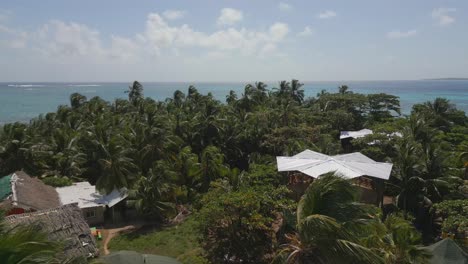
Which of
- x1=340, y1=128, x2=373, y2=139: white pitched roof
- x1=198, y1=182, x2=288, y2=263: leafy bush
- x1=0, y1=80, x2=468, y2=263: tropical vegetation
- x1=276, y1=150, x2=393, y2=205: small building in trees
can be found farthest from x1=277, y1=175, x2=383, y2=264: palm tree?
x1=340, y1=128, x2=373, y2=139: white pitched roof

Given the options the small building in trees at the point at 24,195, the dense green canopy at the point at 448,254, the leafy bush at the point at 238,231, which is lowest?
the small building in trees at the point at 24,195

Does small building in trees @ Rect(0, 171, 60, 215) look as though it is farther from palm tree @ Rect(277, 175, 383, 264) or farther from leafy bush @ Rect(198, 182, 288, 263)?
palm tree @ Rect(277, 175, 383, 264)

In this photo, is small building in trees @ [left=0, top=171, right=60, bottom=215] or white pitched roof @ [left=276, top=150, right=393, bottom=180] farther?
small building in trees @ [left=0, top=171, right=60, bottom=215]

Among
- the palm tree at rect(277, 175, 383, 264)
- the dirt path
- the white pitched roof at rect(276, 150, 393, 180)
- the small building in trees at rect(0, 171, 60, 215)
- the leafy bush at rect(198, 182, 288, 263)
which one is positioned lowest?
the dirt path

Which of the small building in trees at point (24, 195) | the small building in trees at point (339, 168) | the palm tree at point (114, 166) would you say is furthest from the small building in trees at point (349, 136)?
the small building in trees at point (24, 195)

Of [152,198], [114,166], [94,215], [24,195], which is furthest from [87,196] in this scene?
[152,198]

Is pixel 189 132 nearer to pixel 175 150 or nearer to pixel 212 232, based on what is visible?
pixel 175 150

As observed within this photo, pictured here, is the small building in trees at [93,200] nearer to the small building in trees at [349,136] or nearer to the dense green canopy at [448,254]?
the dense green canopy at [448,254]
